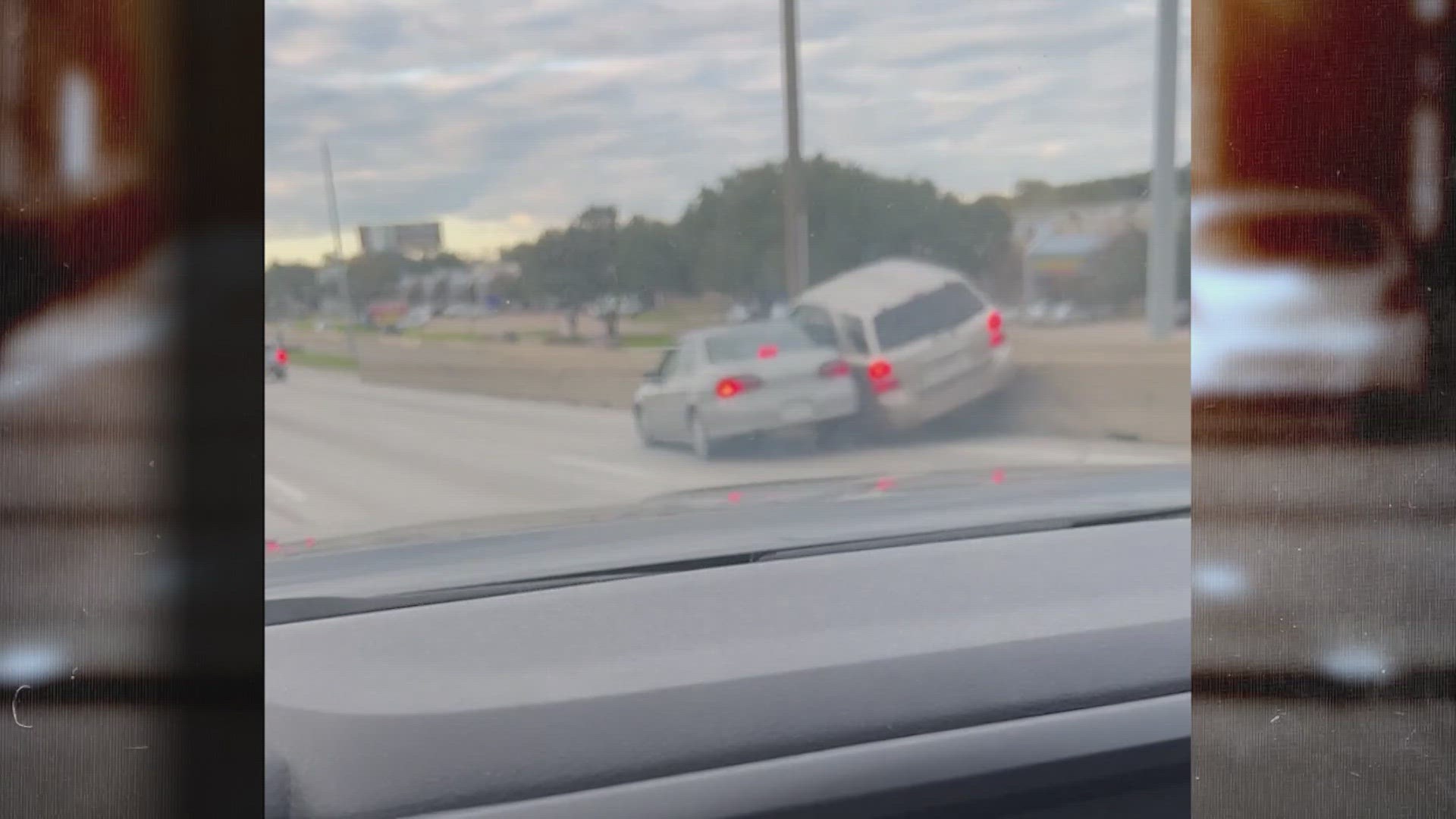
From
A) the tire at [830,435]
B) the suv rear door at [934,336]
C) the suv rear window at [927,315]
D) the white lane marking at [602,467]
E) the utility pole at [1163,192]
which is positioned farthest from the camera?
the utility pole at [1163,192]

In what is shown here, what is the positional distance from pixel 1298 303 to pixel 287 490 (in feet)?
5.53

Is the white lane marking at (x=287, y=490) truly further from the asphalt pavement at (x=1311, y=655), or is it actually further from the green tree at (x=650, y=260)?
the green tree at (x=650, y=260)

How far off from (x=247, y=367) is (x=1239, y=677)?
0.74 m

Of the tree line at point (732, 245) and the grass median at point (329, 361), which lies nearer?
the grass median at point (329, 361)

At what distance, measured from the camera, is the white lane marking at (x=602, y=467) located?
4751mm

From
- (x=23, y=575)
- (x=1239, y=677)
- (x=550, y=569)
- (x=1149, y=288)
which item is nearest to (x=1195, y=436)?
(x=1239, y=677)

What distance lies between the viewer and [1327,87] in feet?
3.18

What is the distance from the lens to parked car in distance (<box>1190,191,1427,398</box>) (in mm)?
967

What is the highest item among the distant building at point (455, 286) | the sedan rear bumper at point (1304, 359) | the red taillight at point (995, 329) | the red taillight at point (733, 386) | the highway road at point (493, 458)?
the distant building at point (455, 286)

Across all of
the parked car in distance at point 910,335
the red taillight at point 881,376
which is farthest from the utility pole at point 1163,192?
the red taillight at point 881,376

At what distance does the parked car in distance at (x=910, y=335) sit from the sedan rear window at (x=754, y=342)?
6.7 inches

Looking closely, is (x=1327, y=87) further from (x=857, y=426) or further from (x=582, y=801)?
(x=857, y=426)

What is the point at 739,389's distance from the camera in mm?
5141

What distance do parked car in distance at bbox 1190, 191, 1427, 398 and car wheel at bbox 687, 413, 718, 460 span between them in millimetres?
3816
